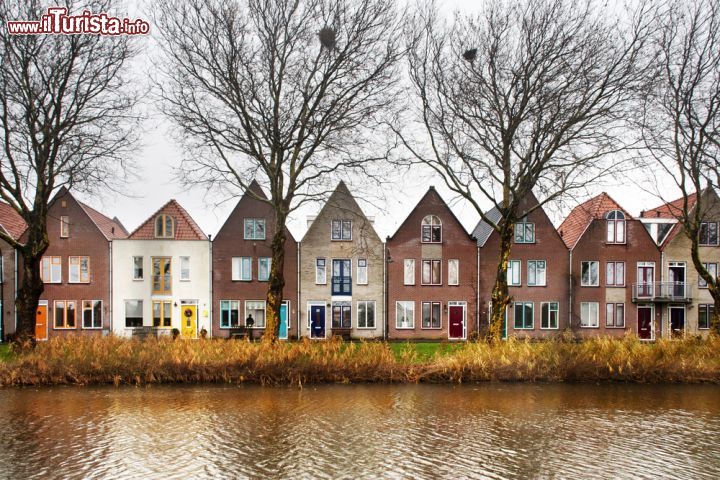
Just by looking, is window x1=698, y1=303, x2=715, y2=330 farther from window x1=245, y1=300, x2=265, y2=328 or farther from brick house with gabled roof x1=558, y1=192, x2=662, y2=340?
window x1=245, y1=300, x2=265, y2=328

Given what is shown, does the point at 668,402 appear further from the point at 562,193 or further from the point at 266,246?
the point at 266,246

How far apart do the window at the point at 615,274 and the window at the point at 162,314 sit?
27.0 meters

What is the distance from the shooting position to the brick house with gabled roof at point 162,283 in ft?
116

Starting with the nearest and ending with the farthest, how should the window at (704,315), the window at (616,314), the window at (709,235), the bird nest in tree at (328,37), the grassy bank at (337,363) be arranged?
1. the grassy bank at (337,363)
2. the bird nest in tree at (328,37)
3. the window at (616,314)
4. the window at (704,315)
5. the window at (709,235)

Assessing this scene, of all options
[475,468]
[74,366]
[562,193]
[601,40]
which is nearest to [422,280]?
[562,193]

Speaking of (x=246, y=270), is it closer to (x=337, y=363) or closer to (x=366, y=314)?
(x=366, y=314)

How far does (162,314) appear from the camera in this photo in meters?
35.3

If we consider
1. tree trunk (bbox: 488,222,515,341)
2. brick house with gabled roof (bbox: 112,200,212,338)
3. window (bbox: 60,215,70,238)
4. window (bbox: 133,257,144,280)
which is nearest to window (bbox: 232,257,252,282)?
brick house with gabled roof (bbox: 112,200,212,338)

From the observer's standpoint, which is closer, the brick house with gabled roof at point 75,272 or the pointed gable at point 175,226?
the brick house with gabled roof at point 75,272

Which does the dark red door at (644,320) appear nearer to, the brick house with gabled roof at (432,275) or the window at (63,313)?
the brick house with gabled roof at (432,275)

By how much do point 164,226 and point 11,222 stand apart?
9.62m

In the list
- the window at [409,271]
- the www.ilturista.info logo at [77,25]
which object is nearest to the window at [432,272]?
the window at [409,271]

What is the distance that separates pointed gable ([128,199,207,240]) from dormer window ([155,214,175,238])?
0.12 meters

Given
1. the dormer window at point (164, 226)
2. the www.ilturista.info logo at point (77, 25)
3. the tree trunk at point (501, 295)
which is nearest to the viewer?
the www.ilturista.info logo at point (77, 25)
